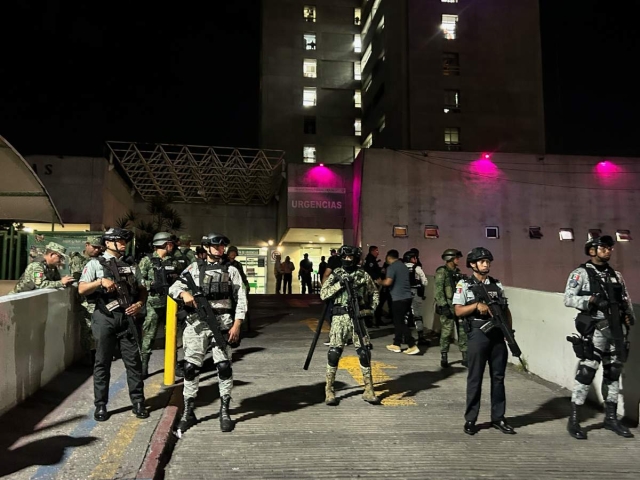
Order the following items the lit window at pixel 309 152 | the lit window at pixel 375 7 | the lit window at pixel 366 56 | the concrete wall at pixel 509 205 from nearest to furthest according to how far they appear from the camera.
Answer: the concrete wall at pixel 509 205 < the lit window at pixel 375 7 < the lit window at pixel 366 56 < the lit window at pixel 309 152

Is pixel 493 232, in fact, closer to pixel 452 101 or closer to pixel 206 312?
pixel 206 312

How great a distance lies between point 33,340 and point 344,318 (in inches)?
139

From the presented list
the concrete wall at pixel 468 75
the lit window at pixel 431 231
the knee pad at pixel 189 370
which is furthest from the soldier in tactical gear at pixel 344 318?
the concrete wall at pixel 468 75

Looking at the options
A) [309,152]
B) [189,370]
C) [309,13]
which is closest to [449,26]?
[309,13]

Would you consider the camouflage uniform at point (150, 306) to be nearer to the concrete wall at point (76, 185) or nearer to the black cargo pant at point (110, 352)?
the black cargo pant at point (110, 352)

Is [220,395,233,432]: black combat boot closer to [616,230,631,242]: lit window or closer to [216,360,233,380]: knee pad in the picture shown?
[216,360,233,380]: knee pad

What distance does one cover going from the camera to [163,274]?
5465mm

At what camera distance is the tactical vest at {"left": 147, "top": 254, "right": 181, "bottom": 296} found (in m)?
5.41

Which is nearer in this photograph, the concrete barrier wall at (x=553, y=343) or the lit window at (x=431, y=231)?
the concrete barrier wall at (x=553, y=343)

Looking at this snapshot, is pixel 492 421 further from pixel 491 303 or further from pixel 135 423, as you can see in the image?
pixel 135 423

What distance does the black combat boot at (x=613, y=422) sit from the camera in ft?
14.9

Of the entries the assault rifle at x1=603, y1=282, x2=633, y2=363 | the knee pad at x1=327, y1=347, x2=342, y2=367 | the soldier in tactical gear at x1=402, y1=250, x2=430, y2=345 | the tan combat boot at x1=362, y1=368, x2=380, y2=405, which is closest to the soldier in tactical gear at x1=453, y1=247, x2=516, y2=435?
the assault rifle at x1=603, y1=282, x2=633, y2=363

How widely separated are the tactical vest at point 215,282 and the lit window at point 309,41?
39.9 metres

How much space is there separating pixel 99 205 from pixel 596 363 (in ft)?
67.8
